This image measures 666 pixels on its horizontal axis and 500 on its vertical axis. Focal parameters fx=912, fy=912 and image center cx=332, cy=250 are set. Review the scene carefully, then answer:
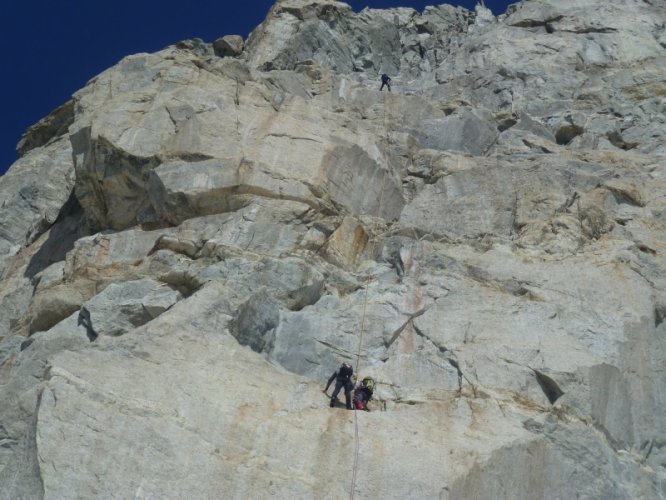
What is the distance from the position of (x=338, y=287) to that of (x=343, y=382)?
462 cm

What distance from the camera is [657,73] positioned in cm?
3578

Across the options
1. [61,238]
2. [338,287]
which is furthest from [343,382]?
[61,238]

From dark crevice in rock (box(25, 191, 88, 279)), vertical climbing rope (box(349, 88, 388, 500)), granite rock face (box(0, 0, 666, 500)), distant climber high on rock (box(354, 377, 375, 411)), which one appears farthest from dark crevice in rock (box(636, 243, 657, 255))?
dark crevice in rock (box(25, 191, 88, 279))

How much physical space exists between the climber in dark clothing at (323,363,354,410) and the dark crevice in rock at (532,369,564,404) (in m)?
4.07

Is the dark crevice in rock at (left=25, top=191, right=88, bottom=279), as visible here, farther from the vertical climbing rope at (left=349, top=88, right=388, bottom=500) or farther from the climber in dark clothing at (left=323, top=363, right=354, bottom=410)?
the climber in dark clothing at (left=323, top=363, right=354, bottom=410)

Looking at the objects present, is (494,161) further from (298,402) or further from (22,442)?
(22,442)

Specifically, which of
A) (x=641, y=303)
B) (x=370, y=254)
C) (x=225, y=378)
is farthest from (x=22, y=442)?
(x=641, y=303)

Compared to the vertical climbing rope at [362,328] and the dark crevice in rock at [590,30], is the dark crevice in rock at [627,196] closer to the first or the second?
the vertical climbing rope at [362,328]

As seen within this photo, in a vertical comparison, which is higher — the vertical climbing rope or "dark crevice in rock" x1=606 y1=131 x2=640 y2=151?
the vertical climbing rope

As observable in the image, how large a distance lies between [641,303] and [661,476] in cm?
452

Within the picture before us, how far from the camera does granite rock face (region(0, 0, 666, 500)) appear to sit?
17.2 metres

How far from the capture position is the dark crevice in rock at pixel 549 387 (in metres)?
19.4

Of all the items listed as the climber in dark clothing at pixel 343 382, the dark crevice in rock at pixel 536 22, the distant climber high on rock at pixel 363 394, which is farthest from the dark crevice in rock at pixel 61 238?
the dark crevice in rock at pixel 536 22

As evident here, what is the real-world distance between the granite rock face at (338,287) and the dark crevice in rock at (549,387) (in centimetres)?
7
